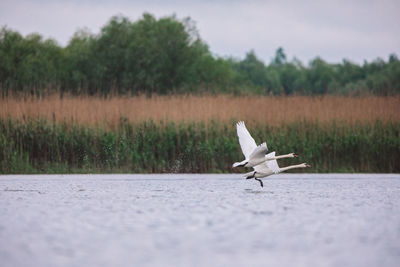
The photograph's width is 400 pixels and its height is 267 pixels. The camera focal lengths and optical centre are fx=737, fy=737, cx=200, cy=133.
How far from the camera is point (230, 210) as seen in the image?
9617 millimetres

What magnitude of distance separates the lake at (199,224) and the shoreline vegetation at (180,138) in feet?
13.0

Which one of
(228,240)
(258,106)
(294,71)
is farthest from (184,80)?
(294,71)

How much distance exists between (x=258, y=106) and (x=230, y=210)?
10.8 metres

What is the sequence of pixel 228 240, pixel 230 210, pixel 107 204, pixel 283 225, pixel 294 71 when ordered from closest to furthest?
pixel 228 240 < pixel 283 225 < pixel 230 210 < pixel 107 204 < pixel 294 71

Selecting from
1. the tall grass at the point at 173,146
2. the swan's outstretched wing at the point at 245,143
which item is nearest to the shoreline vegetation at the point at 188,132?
the tall grass at the point at 173,146

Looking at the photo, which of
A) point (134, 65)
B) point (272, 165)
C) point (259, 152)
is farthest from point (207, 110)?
point (134, 65)

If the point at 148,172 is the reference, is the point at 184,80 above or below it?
above

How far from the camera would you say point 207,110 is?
19.7 meters

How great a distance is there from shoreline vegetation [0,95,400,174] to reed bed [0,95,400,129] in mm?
29

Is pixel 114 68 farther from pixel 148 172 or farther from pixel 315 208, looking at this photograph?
pixel 315 208

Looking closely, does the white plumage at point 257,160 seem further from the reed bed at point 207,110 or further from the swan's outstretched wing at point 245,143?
the reed bed at point 207,110

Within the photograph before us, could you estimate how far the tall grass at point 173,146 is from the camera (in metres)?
18.3

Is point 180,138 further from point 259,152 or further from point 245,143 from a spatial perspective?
point 259,152

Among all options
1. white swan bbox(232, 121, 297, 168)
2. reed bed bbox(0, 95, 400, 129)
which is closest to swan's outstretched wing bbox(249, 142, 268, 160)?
white swan bbox(232, 121, 297, 168)
